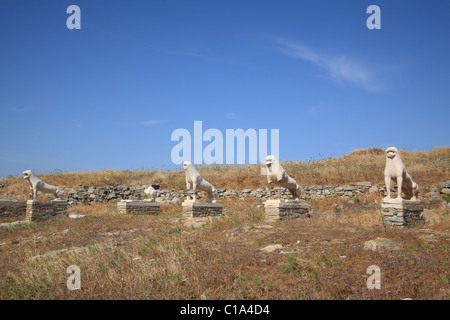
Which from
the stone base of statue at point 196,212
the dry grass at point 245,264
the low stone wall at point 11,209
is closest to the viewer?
the dry grass at point 245,264

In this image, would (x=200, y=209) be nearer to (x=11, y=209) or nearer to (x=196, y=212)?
(x=196, y=212)

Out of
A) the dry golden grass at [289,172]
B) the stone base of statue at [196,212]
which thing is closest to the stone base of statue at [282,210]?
the stone base of statue at [196,212]

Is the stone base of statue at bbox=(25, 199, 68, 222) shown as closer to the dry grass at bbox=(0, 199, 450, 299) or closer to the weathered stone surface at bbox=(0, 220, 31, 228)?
the weathered stone surface at bbox=(0, 220, 31, 228)

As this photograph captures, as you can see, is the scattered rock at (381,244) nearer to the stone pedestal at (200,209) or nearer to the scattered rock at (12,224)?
the stone pedestal at (200,209)

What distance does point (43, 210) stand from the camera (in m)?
15.7

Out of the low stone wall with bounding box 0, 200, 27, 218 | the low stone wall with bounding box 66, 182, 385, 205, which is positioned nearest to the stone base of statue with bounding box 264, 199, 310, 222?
the low stone wall with bounding box 66, 182, 385, 205

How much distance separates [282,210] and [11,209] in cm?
1350

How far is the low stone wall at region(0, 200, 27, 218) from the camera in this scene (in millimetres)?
16375

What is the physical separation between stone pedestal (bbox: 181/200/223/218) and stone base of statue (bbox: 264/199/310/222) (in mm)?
3125

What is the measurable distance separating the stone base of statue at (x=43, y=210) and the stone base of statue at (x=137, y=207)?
2.92m

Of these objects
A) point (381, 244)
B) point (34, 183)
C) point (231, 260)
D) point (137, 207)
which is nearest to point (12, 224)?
point (34, 183)

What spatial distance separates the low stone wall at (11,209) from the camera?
1638 cm

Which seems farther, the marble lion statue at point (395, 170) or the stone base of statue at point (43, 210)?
the stone base of statue at point (43, 210)
